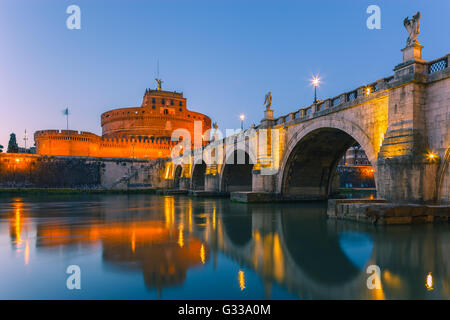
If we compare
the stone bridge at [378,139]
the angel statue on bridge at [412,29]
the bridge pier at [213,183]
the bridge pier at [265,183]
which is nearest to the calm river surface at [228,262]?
the stone bridge at [378,139]

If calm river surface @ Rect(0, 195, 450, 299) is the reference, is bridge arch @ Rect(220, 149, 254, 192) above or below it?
above

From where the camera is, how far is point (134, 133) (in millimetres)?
74875

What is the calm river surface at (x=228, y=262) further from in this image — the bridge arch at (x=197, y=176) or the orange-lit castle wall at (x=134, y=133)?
the orange-lit castle wall at (x=134, y=133)

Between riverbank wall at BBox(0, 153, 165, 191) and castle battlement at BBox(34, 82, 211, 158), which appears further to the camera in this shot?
castle battlement at BBox(34, 82, 211, 158)

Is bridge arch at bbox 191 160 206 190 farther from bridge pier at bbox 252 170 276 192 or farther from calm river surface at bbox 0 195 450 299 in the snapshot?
calm river surface at bbox 0 195 450 299

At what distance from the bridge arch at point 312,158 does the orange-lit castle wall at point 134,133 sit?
49.0m

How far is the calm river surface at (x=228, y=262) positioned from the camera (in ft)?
14.3

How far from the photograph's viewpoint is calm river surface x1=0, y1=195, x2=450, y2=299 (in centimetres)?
436

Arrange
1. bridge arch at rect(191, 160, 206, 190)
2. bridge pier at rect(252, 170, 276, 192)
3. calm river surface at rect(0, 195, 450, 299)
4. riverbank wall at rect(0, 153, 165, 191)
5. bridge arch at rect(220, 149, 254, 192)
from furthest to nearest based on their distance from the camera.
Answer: riverbank wall at rect(0, 153, 165, 191)
bridge arch at rect(191, 160, 206, 190)
bridge arch at rect(220, 149, 254, 192)
bridge pier at rect(252, 170, 276, 192)
calm river surface at rect(0, 195, 450, 299)

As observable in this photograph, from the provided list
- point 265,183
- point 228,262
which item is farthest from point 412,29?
point 265,183

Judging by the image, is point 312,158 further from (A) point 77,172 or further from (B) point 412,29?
(A) point 77,172

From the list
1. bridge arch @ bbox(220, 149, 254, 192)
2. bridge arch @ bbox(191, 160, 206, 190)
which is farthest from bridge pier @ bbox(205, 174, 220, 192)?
bridge arch @ bbox(191, 160, 206, 190)
